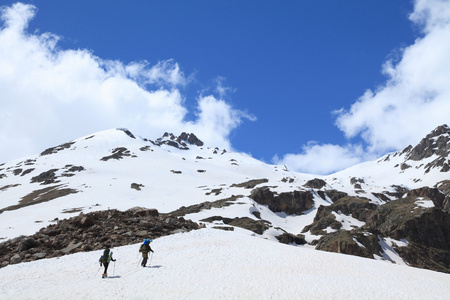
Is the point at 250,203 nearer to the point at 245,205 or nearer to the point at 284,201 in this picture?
the point at 245,205

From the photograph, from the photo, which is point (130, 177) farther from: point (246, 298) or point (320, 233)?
point (246, 298)

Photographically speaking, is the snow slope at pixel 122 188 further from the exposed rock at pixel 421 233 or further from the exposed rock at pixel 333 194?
the exposed rock at pixel 421 233

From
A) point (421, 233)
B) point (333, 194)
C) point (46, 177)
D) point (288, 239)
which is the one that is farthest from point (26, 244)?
point (46, 177)

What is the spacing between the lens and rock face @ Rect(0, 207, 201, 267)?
24109 millimetres

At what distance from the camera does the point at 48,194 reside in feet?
402

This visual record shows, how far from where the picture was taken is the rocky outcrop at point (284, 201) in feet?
344

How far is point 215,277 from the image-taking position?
58.1ft

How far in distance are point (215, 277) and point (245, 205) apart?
73390 mm

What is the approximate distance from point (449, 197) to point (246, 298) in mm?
131117

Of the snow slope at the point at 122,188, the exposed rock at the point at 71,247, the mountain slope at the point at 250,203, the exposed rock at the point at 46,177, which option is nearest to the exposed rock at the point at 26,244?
the mountain slope at the point at 250,203

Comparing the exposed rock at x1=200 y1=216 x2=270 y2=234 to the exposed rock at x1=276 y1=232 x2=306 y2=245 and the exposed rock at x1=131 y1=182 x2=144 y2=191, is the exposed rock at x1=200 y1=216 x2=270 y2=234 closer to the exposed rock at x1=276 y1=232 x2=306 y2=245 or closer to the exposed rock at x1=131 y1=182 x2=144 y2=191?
the exposed rock at x1=276 y1=232 x2=306 y2=245

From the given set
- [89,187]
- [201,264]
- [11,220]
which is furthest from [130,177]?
[201,264]

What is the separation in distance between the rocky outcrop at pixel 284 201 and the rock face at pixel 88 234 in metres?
71.4

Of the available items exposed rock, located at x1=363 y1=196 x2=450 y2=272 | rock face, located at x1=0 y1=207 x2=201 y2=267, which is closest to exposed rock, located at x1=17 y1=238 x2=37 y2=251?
rock face, located at x1=0 y1=207 x2=201 y2=267
